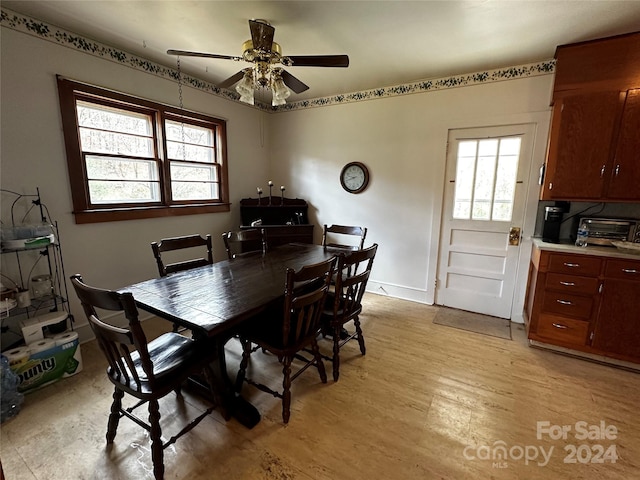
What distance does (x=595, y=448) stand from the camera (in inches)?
62.6

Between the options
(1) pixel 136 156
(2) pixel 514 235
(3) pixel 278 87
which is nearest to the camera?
(3) pixel 278 87

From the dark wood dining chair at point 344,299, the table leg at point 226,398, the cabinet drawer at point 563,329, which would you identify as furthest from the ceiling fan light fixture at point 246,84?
the cabinet drawer at point 563,329

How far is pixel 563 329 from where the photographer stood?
7.99ft

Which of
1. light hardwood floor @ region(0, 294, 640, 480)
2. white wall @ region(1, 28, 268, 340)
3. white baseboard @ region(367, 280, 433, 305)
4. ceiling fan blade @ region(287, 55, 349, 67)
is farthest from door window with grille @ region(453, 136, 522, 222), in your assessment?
white wall @ region(1, 28, 268, 340)

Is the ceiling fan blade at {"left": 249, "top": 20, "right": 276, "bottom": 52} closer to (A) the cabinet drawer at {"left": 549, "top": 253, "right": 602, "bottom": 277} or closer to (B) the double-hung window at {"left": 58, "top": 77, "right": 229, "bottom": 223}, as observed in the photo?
(B) the double-hung window at {"left": 58, "top": 77, "right": 229, "bottom": 223}

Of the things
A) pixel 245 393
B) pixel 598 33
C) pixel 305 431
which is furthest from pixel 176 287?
pixel 598 33

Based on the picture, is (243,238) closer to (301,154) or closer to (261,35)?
(261,35)

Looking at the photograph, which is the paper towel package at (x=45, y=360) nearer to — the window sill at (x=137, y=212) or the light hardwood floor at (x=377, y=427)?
the light hardwood floor at (x=377, y=427)

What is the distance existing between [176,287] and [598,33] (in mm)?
3583

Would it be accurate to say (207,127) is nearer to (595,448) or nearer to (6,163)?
(6,163)

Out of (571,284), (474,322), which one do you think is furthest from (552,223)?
(474,322)

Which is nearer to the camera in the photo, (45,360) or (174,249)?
(45,360)

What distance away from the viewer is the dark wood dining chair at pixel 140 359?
1.20 m

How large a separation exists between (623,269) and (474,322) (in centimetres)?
128
